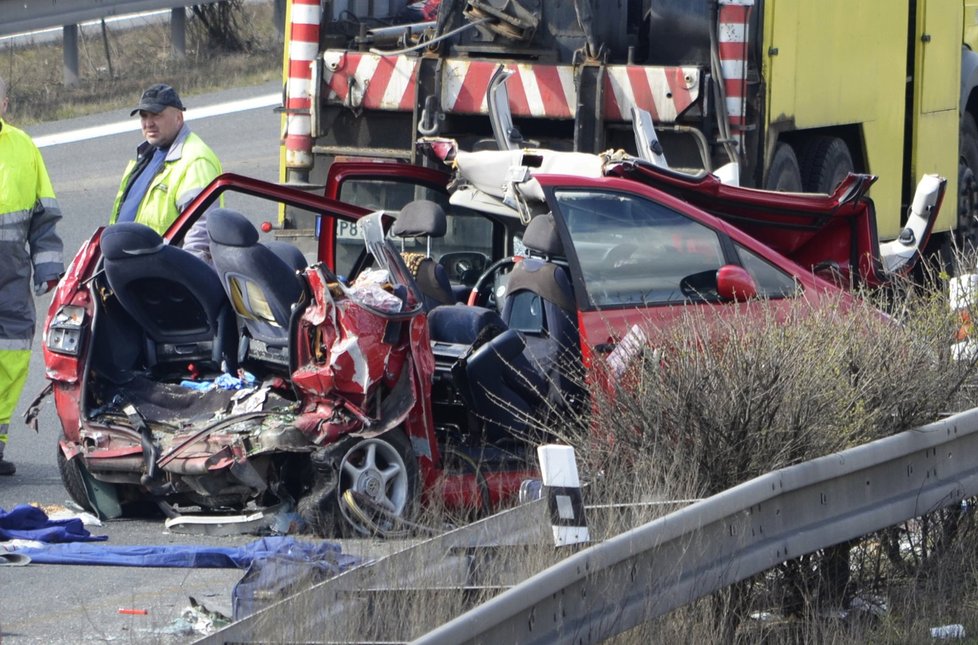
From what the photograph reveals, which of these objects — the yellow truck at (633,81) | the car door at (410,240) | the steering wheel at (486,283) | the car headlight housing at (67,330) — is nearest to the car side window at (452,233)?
the car door at (410,240)

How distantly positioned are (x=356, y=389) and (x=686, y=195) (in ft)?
6.72

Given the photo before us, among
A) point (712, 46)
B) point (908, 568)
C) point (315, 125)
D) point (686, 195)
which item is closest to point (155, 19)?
point (315, 125)

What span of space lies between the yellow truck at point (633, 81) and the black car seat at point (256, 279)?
3189 mm

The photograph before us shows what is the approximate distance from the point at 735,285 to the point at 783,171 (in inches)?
142

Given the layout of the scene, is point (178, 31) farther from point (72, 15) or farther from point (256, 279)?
point (256, 279)

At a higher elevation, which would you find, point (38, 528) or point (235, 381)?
point (235, 381)

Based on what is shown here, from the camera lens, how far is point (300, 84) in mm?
10609

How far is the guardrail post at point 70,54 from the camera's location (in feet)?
61.5

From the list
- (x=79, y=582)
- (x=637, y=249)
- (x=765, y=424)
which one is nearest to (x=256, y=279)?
(x=79, y=582)

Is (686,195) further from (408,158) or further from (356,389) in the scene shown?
(408,158)

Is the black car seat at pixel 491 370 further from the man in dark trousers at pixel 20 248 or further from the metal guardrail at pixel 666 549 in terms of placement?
the man in dark trousers at pixel 20 248

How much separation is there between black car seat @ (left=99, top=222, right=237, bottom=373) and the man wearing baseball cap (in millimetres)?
1404

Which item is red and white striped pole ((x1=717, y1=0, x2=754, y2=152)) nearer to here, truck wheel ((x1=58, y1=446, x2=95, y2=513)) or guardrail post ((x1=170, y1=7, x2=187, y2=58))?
truck wheel ((x1=58, y1=446, x2=95, y2=513))

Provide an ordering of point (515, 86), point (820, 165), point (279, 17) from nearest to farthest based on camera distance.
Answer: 1. point (515, 86)
2. point (820, 165)
3. point (279, 17)
